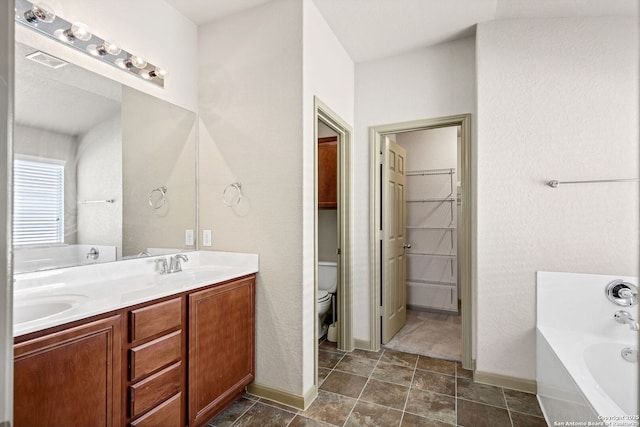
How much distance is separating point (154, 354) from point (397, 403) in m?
1.52

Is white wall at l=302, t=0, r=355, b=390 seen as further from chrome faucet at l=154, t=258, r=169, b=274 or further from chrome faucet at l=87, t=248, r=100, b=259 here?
chrome faucet at l=87, t=248, r=100, b=259

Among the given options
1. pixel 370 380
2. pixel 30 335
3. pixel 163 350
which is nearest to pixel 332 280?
pixel 370 380

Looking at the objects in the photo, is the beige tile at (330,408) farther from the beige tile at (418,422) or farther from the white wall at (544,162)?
the white wall at (544,162)

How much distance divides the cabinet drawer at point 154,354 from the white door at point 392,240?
1924 mm

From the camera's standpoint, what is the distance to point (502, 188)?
2.31 meters

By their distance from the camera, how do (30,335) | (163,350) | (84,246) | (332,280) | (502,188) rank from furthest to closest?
(332,280)
(502,188)
(84,246)
(163,350)
(30,335)

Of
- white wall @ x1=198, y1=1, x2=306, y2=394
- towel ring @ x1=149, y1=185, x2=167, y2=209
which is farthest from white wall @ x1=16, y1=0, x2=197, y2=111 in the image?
towel ring @ x1=149, y1=185, x2=167, y2=209

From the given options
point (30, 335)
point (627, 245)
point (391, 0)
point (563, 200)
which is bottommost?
point (30, 335)

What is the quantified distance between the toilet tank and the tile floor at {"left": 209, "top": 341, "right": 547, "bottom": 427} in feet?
2.97

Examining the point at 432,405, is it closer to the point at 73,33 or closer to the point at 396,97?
the point at 396,97

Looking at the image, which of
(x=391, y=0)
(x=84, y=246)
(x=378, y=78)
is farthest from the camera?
(x=378, y=78)

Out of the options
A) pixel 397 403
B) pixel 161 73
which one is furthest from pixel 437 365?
pixel 161 73

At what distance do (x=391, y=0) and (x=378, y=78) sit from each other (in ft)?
2.64

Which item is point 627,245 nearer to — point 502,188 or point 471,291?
point 502,188
